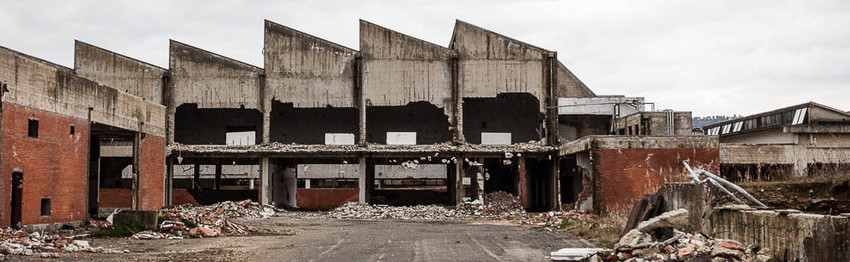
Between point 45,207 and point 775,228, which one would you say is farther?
point 45,207

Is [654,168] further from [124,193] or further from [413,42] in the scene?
[124,193]

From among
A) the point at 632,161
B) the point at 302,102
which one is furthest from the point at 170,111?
the point at 632,161

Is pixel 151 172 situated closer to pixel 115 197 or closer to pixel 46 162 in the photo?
pixel 46 162

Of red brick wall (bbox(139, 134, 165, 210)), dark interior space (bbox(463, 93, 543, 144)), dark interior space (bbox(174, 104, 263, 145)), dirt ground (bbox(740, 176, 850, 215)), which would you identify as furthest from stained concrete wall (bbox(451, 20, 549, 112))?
dirt ground (bbox(740, 176, 850, 215))

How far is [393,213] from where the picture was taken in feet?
122

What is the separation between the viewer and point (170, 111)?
40719 mm

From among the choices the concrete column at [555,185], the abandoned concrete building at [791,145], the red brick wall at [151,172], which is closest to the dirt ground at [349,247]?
the red brick wall at [151,172]

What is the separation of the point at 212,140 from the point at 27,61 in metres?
23.2

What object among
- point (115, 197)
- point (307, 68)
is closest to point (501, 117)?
point (307, 68)

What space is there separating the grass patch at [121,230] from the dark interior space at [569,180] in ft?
69.2

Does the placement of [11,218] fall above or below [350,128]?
below

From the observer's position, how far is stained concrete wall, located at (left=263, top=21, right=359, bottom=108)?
4031cm

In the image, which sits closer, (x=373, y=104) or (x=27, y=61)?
(x=27, y=61)

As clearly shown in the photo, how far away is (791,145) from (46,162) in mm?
27957
